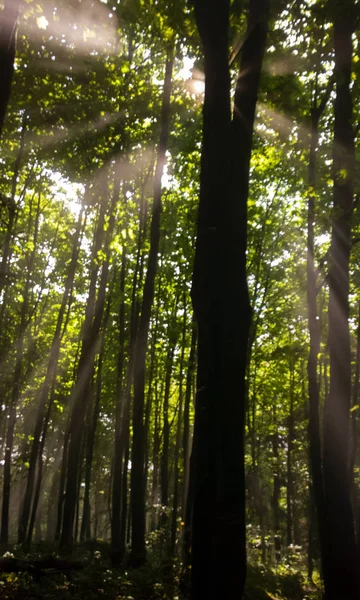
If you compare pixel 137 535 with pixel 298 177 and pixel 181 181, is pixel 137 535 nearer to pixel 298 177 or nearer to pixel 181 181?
pixel 181 181

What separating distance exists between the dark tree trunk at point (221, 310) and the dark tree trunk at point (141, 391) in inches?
220

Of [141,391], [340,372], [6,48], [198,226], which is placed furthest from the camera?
[141,391]

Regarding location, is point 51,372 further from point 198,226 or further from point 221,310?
point 221,310

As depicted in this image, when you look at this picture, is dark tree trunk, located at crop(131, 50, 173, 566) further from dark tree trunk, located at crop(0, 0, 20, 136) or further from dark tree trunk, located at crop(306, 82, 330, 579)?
dark tree trunk, located at crop(0, 0, 20, 136)

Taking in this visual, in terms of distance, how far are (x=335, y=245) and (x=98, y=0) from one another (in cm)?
615

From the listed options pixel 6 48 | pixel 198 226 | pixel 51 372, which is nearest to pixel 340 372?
pixel 198 226

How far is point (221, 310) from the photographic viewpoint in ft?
13.6

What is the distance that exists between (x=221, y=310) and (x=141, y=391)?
264 inches

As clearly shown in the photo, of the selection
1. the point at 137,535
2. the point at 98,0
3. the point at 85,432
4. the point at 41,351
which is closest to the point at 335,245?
the point at 98,0

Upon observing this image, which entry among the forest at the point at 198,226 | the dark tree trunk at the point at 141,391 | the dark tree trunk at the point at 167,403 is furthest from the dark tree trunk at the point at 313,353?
the dark tree trunk at the point at 167,403

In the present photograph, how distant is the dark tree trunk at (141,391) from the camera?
1000 cm

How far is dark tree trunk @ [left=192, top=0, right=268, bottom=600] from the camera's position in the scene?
356cm

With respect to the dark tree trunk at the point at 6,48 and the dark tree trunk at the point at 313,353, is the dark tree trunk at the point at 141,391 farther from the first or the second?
the dark tree trunk at the point at 6,48

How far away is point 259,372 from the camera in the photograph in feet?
79.5
